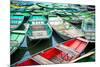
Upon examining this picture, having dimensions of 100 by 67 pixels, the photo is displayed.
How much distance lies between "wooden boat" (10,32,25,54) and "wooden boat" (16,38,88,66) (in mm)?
145

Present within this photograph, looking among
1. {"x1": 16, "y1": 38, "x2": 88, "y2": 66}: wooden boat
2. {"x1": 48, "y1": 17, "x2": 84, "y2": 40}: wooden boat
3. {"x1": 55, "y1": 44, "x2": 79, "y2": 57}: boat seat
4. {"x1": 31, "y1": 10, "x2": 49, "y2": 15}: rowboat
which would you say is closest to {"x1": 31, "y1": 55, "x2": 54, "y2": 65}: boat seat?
{"x1": 16, "y1": 38, "x2": 88, "y2": 66}: wooden boat

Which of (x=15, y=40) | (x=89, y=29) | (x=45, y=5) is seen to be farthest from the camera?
(x=89, y=29)

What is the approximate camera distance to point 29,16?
1614mm

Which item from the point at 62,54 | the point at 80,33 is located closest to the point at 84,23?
the point at 80,33

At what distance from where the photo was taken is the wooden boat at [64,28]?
66.2 inches

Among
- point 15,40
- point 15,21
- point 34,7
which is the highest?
point 34,7

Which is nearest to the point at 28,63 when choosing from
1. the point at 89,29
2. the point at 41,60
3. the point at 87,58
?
the point at 41,60

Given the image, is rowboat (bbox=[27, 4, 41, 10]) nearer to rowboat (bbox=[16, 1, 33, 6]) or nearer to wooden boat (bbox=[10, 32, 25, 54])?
rowboat (bbox=[16, 1, 33, 6])

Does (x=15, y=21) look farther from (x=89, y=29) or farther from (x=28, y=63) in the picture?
(x=89, y=29)

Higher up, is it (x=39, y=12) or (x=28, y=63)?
(x=39, y=12)

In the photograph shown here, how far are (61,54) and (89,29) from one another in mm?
392

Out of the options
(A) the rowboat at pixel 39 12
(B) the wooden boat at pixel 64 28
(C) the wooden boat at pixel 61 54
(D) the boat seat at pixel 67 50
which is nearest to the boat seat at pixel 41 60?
(C) the wooden boat at pixel 61 54

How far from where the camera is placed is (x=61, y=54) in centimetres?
168
